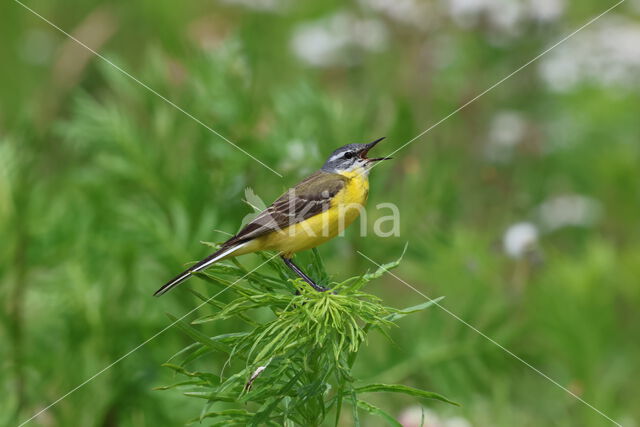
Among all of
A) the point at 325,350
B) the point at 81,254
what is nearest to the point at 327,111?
the point at 81,254

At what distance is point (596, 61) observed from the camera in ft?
16.7

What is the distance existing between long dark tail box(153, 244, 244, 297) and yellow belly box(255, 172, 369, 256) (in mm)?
128

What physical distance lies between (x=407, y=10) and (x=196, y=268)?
3421mm

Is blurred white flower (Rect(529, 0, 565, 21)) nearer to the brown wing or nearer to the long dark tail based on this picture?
the brown wing

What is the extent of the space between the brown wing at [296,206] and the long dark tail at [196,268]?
1.1 inches

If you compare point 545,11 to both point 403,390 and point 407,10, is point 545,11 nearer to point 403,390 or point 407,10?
Result: point 407,10

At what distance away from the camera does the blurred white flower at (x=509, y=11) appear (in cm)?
434

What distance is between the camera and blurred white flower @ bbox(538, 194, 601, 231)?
454 centimetres

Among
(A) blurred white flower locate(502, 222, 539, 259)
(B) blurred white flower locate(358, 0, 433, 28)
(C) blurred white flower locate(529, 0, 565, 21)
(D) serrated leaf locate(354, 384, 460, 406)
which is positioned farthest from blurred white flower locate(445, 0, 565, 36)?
(D) serrated leaf locate(354, 384, 460, 406)

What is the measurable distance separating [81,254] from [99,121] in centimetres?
55

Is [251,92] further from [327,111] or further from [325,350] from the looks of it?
[325,350]

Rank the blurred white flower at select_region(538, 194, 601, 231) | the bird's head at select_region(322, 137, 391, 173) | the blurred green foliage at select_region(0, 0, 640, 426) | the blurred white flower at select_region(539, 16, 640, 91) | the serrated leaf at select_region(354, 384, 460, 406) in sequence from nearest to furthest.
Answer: the serrated leaf at select_region(354, 384, 460, 406), the bird's head at select_region(322, 137, 391, 173), the blurred green foliage at select_region(0, 0, 640, 426), the blurred white flower at select_region(538, 194, 601, 231), the blurred white flower at select_region(539, 16, 640, 91)

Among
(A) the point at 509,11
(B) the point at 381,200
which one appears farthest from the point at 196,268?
(A) the point at 509,11

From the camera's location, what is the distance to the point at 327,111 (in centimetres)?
340
